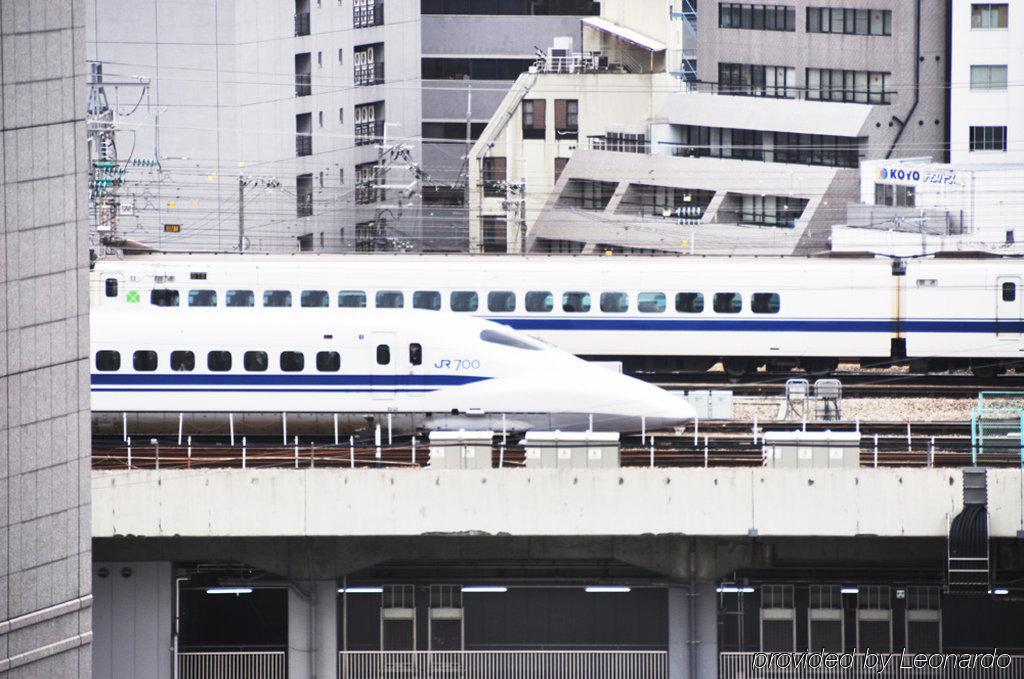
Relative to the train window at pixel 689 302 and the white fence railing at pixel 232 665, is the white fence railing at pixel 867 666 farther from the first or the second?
the train window at pixel 689 302

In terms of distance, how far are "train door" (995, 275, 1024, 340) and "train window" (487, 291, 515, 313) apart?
10313mm

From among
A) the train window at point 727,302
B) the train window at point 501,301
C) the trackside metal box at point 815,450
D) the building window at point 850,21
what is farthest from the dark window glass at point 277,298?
the building window at point 850,21

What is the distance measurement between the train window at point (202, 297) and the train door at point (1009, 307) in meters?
16.8

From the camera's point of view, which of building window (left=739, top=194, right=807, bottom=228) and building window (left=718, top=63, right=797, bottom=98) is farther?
building window (left=718, top=63, right=797, bottom=98)

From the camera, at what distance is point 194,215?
2729 inches

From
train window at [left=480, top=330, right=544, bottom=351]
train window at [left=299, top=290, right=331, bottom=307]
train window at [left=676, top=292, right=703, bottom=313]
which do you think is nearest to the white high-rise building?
train window at [left=676, top=292, right=703, bottom=313]

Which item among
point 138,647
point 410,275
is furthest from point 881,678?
point 410,275

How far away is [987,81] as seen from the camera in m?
65.2

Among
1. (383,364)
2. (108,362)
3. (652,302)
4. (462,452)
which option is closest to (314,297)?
(652,302)

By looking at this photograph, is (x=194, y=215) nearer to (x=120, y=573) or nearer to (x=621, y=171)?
(x=621, y=171)

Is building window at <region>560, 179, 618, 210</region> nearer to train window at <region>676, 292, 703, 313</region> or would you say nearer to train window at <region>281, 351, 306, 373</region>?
train window at <region>676, 292, 703, 313</region>

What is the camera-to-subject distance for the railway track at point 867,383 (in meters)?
43.0

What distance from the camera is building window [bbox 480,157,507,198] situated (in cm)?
7356

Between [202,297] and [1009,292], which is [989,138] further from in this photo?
[202,297]
